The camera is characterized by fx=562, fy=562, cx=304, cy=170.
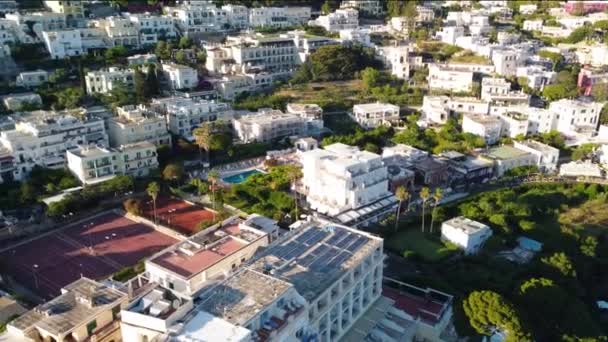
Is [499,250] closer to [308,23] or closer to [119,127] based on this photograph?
[119,127]

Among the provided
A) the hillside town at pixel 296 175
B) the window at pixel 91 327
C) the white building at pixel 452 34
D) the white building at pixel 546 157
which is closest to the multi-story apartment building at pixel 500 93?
the hillside town at pixel 296 175

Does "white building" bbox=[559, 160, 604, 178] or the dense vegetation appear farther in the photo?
"white building" bbox=[559, 160, 604, 178]

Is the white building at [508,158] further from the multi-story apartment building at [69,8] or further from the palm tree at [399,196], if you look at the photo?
the multi-story apartment building at [69,8]

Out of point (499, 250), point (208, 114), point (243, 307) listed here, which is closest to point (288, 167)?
point (208, 114)

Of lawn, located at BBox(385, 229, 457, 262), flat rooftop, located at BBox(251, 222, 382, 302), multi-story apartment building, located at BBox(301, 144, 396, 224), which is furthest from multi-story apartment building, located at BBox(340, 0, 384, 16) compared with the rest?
flat rooftop, located at BBox(251, 222, 382, 302)

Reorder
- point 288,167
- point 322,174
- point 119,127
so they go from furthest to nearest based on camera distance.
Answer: point 119,127 → point 288,167 → point 322,174

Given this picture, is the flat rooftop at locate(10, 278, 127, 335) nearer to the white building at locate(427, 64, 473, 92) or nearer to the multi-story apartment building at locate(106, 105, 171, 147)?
the multi-story apartment building at locate(106, 105, 171, 147)

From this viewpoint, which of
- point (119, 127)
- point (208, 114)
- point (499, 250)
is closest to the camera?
point (499, 250)
